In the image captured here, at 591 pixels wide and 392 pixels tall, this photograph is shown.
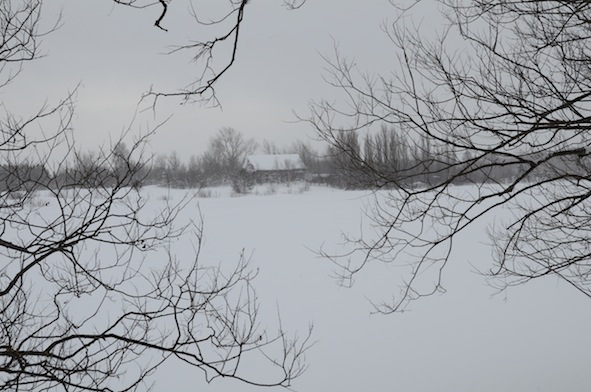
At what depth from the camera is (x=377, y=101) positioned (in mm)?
3283

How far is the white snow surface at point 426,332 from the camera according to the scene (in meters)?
6.58

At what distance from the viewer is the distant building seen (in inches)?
1781

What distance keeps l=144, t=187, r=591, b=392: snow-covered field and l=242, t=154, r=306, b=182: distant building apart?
31.6 metres

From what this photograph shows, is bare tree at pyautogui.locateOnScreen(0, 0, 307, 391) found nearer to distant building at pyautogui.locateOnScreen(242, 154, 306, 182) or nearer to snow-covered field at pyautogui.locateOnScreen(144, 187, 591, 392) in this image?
snow-covered field at pyautogui.locateOnScreen(144, 187, 591, 392)

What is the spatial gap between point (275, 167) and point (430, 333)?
40155 millimetres

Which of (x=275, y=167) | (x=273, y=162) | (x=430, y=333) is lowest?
(x=430, y=333)

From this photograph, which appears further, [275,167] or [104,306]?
[275,167]

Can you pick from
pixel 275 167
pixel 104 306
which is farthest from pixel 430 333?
pixel 275 167

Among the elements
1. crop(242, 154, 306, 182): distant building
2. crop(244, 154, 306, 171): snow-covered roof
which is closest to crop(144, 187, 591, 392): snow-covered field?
crop(242, 154, 306, 182): distant building

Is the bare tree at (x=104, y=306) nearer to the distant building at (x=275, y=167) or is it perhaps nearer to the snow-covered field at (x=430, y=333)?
the snow-covered field at (x=430, y=333)

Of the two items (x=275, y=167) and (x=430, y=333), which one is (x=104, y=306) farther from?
(x=275, y=167)

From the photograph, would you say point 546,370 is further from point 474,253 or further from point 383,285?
point 474,253

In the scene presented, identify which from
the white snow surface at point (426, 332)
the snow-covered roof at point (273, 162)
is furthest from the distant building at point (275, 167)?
the white snow surface at point (426, 332)

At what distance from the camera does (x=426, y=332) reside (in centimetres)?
822
